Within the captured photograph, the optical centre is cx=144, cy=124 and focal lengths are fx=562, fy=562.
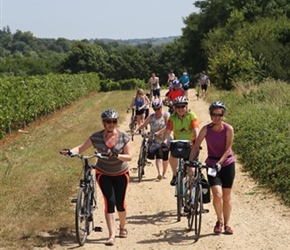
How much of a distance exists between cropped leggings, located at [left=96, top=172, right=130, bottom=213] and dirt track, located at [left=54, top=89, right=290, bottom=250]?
2.24 feet

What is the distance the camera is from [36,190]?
1249 centimetres

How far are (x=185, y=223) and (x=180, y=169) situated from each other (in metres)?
0.95

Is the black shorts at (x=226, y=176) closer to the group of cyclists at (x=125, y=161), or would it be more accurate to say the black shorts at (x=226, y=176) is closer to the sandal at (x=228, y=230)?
the group of cyclists at (x=125, y=161)

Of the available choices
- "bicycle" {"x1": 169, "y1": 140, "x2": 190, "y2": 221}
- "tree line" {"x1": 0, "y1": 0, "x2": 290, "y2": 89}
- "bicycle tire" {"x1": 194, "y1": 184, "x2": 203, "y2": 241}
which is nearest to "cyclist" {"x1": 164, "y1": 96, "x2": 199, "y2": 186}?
"bicycle" {"x1": 169, "y1": 140, "x2": 190, "y2": 221}

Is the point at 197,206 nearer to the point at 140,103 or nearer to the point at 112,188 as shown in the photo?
the point at 112,188

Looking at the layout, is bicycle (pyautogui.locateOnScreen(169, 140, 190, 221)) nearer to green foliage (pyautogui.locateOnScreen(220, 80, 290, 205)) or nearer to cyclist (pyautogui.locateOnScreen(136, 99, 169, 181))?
green foliage (pyautogui.locateOnScreen(220, 80, 290, 205))

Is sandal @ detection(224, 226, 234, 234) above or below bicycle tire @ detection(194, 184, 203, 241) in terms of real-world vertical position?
below

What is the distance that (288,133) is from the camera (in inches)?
594

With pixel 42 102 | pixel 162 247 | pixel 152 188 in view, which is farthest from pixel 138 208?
pixel 42 102

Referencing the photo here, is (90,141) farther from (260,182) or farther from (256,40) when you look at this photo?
(256,40)

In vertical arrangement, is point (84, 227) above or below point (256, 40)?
below

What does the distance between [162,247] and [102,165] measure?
1.56 meters

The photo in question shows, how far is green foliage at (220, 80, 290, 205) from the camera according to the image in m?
12.6

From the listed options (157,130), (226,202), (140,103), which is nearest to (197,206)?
(226,202)
